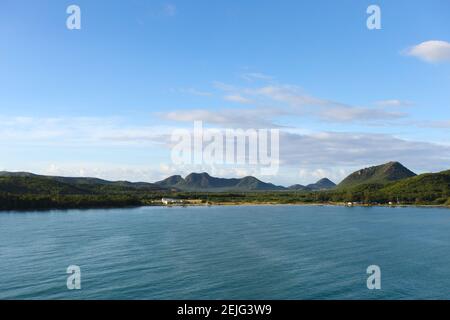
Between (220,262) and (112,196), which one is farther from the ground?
(112,196)

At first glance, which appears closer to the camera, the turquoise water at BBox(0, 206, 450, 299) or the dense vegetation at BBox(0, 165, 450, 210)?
the turquoise water at BBox(0, 206, 450, 299)

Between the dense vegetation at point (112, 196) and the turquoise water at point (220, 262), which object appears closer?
the turquoise water at point (220, 262)

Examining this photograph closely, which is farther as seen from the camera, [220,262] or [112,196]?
[112,196]

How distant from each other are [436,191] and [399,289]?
505 ft

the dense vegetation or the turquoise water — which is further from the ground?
the dense vegetation

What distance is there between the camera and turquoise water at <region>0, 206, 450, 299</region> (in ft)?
113

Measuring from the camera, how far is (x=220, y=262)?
45688mm

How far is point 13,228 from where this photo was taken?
7331cm

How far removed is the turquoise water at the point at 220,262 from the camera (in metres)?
34.3

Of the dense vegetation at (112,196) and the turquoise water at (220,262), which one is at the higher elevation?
the dense vegetation at (112,196)
